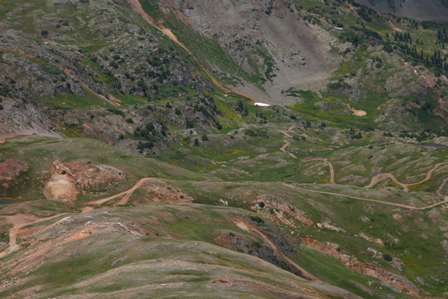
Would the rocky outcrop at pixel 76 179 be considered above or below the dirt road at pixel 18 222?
below

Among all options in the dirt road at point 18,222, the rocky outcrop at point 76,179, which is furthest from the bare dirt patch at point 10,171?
the dirt road at point 18,222

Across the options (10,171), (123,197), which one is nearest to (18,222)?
(123,197)

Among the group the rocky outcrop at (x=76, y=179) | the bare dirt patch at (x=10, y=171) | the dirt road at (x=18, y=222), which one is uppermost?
the dirt road at (x=18, y=222)

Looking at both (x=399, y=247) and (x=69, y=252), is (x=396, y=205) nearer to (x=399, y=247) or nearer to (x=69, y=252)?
(x=399, y=247)

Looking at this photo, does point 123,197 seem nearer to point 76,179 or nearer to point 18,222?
point 76,179

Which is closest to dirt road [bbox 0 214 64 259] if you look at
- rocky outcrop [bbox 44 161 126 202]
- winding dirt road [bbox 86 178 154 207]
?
rocky outcrop [bbox 44 161 126 202]

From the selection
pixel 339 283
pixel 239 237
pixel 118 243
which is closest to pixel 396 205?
pixel 339 283

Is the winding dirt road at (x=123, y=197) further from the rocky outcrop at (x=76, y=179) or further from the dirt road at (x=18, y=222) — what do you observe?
the dirt road at (x=18, y=222)

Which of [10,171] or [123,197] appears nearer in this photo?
[123,197]

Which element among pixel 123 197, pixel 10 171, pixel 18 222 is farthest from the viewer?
pixel 10 171

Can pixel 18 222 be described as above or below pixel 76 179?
above

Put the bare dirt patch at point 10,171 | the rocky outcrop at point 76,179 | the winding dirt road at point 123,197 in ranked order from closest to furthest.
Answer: the winding dirt road at point 123,197 → the rocky outcrop at point 76,179 → the bare dirt patch at point 10,171

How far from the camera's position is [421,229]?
169m

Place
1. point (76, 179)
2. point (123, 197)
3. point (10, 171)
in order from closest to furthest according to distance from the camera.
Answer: point (123, 197), point (76, 179), point (10, 171)
